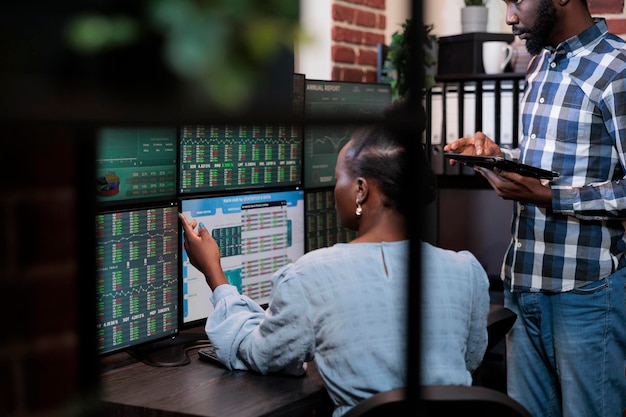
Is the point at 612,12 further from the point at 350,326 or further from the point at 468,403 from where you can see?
the point at 468,403

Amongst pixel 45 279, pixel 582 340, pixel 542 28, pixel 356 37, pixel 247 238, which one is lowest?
pixel 582 340

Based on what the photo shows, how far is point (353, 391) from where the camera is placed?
1660mm

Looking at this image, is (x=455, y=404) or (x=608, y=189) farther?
(x=608, y=189)

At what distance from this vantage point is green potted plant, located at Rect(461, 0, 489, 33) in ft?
12.5

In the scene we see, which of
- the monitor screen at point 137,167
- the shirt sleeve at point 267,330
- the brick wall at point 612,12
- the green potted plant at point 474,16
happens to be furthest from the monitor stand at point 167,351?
the brick wall at point 612,12

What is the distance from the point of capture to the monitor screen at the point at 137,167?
5.82ft

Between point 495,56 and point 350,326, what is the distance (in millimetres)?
2169

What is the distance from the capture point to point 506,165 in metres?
2.07

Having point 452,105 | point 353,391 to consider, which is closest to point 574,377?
point 353,391

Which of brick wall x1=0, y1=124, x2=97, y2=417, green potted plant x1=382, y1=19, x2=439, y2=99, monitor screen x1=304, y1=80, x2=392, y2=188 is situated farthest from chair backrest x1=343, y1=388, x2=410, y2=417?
green potted plant x1=382, y1=19, x2=439, y2=99

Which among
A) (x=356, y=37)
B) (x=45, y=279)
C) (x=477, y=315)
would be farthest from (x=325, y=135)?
(x=45, y=279)

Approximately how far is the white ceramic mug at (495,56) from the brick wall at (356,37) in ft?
1.80

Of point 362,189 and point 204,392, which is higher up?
point 362,189

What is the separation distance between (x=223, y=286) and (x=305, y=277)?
0.85 ft
